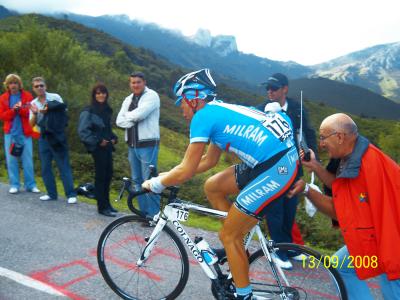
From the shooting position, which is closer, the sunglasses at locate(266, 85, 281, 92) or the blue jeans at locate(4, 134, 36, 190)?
the sunglasses at locate(266, 85, 281, 92)

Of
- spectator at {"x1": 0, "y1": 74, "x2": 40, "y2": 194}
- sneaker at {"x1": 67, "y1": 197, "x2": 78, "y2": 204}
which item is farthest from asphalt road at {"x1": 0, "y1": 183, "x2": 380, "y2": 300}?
spectator at {"x1": 0, "y1": 74, "x2": 40, "y2": 194}

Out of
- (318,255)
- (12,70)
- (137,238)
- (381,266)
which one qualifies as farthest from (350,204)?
(12,70)

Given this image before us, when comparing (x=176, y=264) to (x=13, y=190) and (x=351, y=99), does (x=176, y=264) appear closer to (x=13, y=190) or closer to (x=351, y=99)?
(x=13, y=190)

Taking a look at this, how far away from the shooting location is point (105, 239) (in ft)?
12.9

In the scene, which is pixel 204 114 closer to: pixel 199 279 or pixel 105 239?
pixel 105 239

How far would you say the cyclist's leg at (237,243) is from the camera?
131 inches

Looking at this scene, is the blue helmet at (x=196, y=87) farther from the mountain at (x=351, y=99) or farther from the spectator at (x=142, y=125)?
the mountain at (x=351, y=99)

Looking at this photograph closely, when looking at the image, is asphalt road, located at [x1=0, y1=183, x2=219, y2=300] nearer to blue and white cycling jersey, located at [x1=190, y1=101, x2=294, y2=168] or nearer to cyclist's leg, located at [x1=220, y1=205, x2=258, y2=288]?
cyclist's leg, located at [x1=220, y1=205, x2=258, y2=288]

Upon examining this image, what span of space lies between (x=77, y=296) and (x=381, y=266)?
299 cm

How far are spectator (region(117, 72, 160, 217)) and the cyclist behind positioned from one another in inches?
108

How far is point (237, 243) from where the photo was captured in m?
3.37

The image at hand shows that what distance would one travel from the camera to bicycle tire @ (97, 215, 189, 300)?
12.4ft

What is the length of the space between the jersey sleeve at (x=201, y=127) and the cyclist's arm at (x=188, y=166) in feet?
0.17

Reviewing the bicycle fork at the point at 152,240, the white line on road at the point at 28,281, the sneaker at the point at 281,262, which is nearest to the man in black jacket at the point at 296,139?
the sneaker at the point at 281,262
